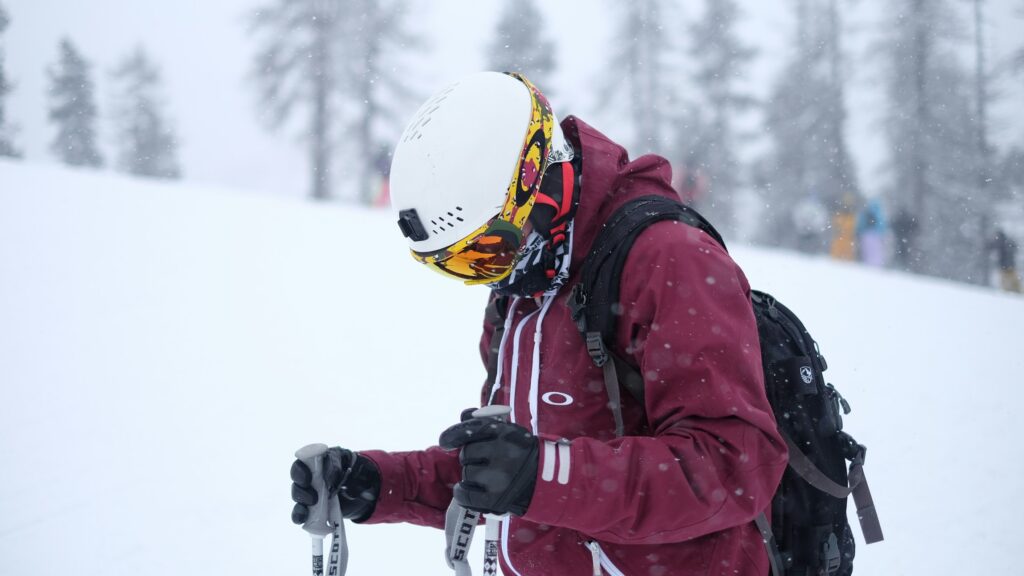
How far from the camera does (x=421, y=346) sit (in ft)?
26.9

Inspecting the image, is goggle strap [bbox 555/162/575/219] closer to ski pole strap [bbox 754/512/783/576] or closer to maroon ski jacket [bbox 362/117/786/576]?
maroon ski jacket [bbox 362/117/786/576]

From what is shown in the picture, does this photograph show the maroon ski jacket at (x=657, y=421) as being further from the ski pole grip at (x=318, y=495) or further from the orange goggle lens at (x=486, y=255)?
the ski pole grip at (x=318, y=495)

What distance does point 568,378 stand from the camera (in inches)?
79.9

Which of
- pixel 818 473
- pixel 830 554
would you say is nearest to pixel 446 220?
pixel 818 473

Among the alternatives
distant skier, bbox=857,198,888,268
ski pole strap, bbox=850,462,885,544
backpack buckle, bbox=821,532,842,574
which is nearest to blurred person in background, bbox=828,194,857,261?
distant skier, bbox=857,198,888,268

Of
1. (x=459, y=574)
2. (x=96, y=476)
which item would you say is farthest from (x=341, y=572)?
(x=96, y=476)

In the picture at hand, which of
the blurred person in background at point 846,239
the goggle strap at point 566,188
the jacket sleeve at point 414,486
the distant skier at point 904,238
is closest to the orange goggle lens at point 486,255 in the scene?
the goggle strap at point 566,188

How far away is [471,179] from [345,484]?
0.98 meters

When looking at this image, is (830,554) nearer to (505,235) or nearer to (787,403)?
(787,403)

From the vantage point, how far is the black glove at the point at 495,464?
1665mm

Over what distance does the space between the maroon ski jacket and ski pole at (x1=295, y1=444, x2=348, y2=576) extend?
0.53 m

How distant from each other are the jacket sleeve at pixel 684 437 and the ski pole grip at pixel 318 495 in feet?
2.45

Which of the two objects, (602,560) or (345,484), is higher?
(345,484)

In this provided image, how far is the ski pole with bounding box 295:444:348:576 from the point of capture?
2150 millimetres
